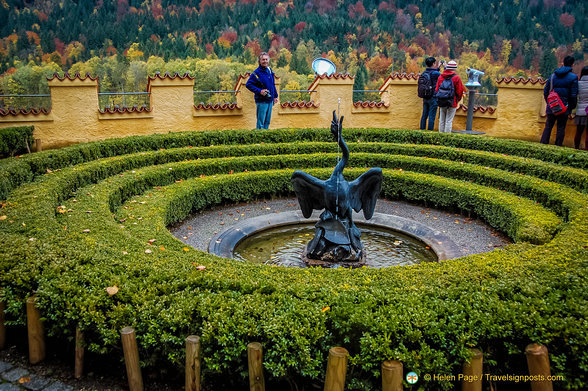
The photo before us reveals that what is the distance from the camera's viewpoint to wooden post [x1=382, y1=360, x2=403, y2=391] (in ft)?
9.48

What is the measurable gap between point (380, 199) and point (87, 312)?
7650mm

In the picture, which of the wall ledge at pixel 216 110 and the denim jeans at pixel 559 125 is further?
the wall ledge at pixel 216 110

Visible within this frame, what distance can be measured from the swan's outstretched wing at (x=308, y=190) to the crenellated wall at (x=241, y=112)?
5973 millimetres

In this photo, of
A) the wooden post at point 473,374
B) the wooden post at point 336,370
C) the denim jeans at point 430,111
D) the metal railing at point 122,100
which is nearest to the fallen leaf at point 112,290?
the wooden post at point 336,370

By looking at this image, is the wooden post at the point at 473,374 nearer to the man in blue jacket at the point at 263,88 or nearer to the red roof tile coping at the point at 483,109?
the man in blue jacket at the point at 263,88

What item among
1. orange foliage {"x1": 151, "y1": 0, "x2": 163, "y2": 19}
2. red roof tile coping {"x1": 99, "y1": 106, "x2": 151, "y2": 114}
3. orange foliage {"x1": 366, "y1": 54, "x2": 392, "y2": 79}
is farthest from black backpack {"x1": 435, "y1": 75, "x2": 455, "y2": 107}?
orange foliage {"x1": 151, "y1": 0, "x2": 163, "y2": 19}

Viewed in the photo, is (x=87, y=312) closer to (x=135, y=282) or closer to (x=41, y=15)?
(x=135, y=282)

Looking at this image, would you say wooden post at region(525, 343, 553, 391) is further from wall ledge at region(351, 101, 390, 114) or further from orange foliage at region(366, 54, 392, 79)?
orange foliage at region(366, 54, 392, 79)

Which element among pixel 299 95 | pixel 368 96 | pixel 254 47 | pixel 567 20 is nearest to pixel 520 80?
pixel 299 95

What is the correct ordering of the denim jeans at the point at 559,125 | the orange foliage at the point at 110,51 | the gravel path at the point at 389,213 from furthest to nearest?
the orange foliage at the point at 110,51, the denim jeans at the point at 559,125, the gravel path at the point at 389,213

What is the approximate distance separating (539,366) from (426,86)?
36.8ft

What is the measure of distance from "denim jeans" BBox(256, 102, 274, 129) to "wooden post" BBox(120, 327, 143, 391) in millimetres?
9695

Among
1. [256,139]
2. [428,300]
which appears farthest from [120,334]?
[256,139]

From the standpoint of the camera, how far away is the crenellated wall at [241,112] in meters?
11.8
